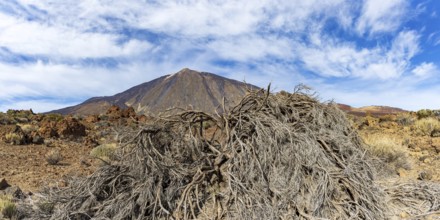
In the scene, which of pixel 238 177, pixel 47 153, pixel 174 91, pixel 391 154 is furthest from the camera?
pixel 174 91

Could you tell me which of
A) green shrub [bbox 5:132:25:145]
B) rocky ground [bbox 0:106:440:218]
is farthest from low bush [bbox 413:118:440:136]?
green shrub [bbox 5:132:25:145]

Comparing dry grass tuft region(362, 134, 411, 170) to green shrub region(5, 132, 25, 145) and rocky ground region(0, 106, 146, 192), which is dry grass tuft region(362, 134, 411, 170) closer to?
rocky ground region(0, 106, 146, 192)

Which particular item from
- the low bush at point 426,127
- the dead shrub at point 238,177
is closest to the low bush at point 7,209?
the dead shrub at point 238,177

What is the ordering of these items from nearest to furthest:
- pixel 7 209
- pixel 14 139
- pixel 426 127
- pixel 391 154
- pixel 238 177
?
pixel 238 177, pixel 7 209, pixel 391 154, pixel 14 139, pixel 426 127

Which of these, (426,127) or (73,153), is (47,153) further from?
(426,127)

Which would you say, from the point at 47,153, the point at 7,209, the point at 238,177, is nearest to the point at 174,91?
the point at 47,153

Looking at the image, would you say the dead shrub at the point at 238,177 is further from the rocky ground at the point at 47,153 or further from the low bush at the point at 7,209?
the rocky ground at the point at 47,153

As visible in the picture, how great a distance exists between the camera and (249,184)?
14.2 feet

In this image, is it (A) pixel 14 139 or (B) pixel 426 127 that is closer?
(A) pixel 14 139

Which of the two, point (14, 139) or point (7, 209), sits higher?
point (14, 139)

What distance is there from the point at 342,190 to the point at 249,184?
1117mm

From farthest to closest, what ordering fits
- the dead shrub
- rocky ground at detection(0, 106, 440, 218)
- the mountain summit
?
the mountain summit < rocky ground at detection(0, 106, 440, 218) < the dead shrub

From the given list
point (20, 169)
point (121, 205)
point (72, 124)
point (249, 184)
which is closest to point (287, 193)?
point (249, 184)

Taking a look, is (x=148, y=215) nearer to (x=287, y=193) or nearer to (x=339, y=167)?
(x=287, y=193)
